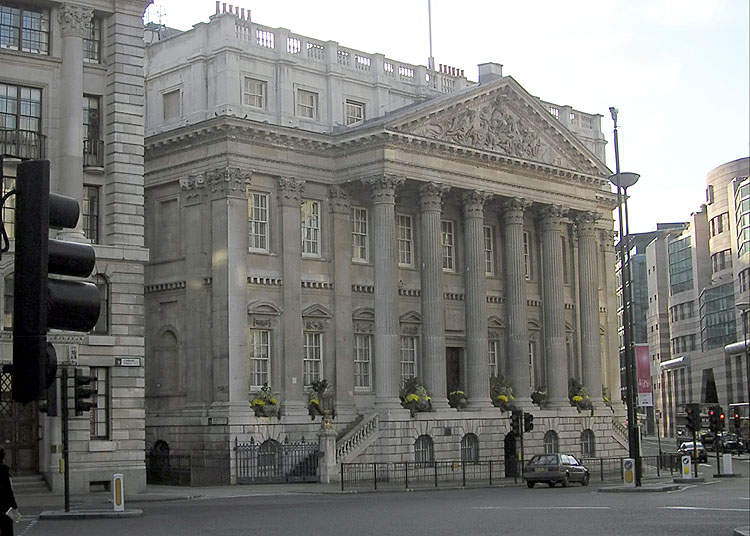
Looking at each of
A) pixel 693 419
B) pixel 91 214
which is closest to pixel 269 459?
pixel 91 214

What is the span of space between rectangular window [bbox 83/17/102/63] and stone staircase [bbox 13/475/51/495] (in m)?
14.1

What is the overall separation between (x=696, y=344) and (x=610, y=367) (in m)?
83.0

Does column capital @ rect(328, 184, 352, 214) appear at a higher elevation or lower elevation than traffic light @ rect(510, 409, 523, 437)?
higher

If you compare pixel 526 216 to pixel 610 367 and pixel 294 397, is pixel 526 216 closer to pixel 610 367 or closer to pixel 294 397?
pixel 610 367

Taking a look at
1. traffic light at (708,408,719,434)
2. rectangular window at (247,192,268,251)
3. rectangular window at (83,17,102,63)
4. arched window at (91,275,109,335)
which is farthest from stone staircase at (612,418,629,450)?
rectangular window at (83,17,102,63)

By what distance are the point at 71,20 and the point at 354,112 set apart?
19.7 m

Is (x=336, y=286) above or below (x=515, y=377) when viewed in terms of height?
above

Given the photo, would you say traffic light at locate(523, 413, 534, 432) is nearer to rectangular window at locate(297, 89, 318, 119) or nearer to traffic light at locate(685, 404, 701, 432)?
traffic light at locate(685, 404, 701, 432)

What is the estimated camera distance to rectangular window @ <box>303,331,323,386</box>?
5566cm

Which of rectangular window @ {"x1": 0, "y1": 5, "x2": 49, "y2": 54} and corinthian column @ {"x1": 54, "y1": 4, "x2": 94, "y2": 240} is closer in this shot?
corinthian column @ {"x1": 54, "y1": 4, "x2": 94, "y2": 240}

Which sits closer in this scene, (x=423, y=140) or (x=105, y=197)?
(x=105, y=197)

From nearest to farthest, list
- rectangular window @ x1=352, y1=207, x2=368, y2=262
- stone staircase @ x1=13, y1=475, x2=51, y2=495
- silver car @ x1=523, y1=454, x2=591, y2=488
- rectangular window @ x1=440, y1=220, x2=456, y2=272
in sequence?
stone staircase @ x1=13, y1=475, x2=51, y2=495 → silver car @ x1=523, y1=454, x2=591, y2=488 → rectangular window @ x1=352, y1=207, x2=368, y2=262 → rectangular window @ x1=440, y1=220, x2=456, y2=272

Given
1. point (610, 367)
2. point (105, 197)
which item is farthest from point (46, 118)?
point (610, 367)

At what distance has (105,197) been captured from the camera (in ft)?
141
